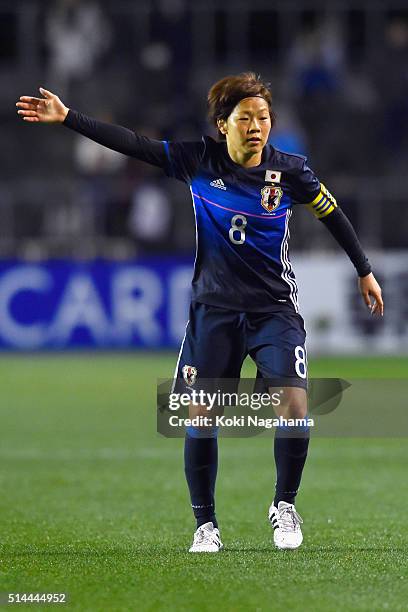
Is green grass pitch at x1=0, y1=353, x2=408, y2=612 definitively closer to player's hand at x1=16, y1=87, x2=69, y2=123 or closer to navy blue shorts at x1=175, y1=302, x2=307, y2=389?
navy blue shorts at x1=175, y1=302, x2=307, y2=389

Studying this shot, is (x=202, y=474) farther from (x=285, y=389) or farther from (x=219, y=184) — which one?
(x=219, y=184)

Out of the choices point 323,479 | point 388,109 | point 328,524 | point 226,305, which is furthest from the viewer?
point 388,109

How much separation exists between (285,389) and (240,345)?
0.93 ft

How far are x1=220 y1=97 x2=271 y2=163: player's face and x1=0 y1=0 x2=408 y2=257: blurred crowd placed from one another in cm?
1238

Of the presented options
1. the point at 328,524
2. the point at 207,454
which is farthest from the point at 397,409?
the point at 207,454

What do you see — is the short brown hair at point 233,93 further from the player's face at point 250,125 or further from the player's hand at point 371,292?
the player's hand at point 371,292

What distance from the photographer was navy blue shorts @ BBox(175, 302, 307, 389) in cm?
581

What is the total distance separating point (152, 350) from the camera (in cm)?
1759

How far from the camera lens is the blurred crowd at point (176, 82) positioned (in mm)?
18469

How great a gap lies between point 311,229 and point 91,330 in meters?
3.04

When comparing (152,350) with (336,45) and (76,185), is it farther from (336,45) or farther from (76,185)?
(336,45)

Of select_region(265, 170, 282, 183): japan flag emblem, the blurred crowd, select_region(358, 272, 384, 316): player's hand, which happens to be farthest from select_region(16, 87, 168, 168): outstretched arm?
the blurred crowd

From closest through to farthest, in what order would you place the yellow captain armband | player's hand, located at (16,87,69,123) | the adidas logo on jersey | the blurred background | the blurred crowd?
player's hand, located at (16,87,69,123) < the adidas logo on jersey < the yellow captain armband < the blurred background < the blurred crowd

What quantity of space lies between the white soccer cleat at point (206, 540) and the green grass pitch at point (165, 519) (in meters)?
0.06
